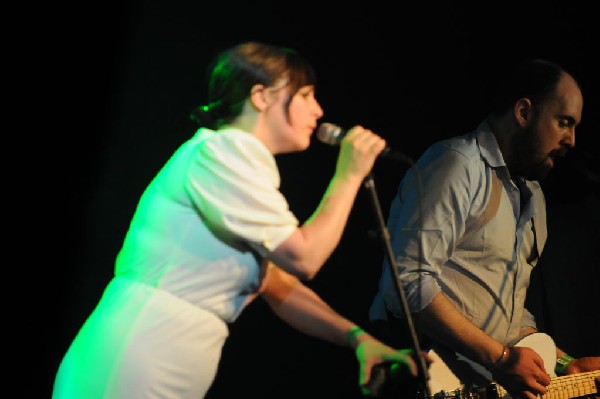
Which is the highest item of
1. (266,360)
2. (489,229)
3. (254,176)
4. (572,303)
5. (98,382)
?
(254,176)

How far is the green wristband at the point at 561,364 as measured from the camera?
2.87m

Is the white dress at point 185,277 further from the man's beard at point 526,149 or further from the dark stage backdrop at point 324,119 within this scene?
the man's beard at point 526,149

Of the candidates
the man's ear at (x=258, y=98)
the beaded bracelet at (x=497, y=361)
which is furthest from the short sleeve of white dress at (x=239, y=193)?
the beaded bracelet at (x=497, y=361)

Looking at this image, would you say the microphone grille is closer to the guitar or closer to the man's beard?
the guitar

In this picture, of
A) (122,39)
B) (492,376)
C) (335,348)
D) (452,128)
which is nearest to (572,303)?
(452,128)

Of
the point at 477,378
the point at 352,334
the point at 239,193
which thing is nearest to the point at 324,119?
the point at 477,378

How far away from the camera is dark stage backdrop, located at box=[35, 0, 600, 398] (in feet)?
8.69

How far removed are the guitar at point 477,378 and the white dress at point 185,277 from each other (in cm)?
103

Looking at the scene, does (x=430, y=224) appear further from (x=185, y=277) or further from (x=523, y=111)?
(x=185, y=277)

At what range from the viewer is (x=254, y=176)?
4.95 ft

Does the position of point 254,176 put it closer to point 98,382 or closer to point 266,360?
point 98,382

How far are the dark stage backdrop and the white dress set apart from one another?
1.08 ft

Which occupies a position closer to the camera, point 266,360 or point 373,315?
point 373,315

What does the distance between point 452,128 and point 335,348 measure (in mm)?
1499
